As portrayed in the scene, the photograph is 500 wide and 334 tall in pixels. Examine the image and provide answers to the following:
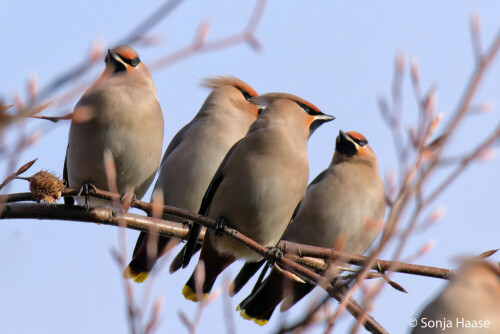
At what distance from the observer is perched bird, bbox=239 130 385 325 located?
15.1 ft

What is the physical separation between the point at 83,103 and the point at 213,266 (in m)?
1.17

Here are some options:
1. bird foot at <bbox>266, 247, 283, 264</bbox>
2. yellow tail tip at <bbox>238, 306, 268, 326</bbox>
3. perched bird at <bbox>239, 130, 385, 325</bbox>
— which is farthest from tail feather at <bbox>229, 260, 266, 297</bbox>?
bird foot at <bbox>266, 247, 283, 264</bbox>

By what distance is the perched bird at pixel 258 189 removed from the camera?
12.0 feet

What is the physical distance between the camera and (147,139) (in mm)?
4051

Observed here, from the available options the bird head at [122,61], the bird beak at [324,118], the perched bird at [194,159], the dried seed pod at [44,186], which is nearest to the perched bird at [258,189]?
the bird beak at [324,118]

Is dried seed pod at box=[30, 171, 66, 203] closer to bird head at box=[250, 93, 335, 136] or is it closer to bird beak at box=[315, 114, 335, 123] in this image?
bird head at box=[250, 93, 335, 136]

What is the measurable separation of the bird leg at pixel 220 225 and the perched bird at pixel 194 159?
3.63ft

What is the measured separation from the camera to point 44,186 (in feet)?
8.43

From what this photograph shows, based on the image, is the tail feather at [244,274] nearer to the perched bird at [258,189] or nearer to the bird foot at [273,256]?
the perched bird at [258,189]

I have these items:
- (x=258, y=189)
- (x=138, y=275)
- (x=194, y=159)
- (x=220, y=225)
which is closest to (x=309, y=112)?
(x=258, y=189)

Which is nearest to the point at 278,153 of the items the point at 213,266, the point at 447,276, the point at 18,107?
the point at 213,266

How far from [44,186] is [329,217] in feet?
8.43

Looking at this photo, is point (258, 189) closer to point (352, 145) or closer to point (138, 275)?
point (138, 275)

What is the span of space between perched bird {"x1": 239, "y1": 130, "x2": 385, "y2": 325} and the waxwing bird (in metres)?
2.07
